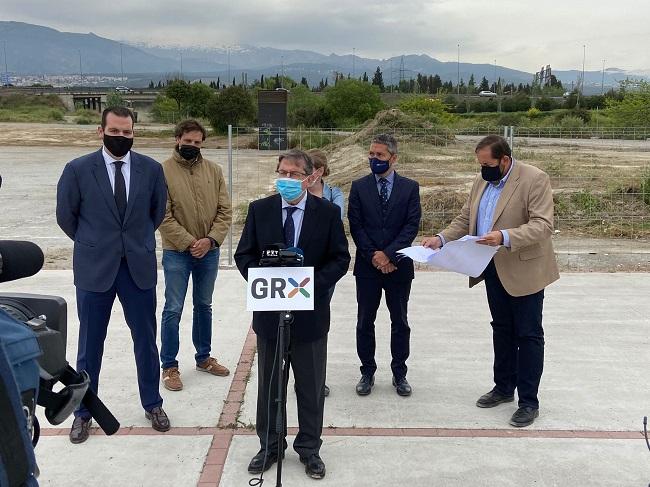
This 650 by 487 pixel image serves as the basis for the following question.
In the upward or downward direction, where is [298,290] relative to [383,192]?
downward

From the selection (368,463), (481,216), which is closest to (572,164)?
(481,216)

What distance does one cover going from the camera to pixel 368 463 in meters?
3.94

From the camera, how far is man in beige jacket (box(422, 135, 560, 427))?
14.1 ft

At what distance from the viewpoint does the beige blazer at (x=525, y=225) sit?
14.1 feet

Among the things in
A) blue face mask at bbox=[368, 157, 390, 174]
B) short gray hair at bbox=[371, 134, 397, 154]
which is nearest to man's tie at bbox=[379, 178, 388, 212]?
blue face mask at bbox=[368, 157, 390, 174]

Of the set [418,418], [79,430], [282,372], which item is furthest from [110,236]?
[418,418]

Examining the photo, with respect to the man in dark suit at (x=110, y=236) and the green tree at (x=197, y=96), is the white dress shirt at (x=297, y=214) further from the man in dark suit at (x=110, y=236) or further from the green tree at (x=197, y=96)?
the green tree at (x=197, y=96)

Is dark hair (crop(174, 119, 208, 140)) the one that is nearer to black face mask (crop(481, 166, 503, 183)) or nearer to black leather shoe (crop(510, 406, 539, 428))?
black face mask (crop(481, 166, 503, 183))

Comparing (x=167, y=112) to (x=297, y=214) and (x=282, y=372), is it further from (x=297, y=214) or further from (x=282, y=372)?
(x=282, y=372)

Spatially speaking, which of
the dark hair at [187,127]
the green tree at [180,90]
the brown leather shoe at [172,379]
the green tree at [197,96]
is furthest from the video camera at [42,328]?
the green tree at [180,90]

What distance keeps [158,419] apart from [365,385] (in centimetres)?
158

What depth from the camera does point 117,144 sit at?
161 inches

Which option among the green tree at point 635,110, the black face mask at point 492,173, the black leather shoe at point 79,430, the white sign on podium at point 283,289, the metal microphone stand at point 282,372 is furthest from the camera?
the green tree at point 635,110

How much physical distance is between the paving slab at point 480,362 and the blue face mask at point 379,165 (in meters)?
1.73
